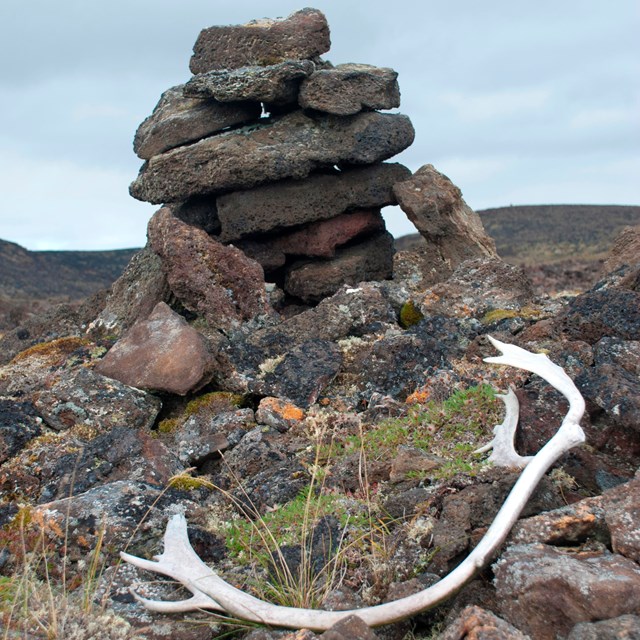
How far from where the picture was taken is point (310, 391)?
9492 millimetres

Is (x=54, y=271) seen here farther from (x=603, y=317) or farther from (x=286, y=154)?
(x=603, y=317)

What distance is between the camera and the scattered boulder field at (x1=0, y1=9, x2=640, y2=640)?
4.86m

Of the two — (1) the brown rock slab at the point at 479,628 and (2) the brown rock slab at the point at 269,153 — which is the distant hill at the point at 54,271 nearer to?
(2) the brown rock slab at the point at 269,153

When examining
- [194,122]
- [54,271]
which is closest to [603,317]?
[194,122]

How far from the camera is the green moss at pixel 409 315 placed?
1229 cm

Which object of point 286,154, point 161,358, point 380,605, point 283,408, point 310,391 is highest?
point 286,154

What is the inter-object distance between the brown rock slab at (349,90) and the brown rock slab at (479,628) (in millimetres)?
10824

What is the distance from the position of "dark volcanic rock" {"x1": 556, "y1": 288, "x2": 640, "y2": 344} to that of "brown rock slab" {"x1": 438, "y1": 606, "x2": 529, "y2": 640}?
17.7ft

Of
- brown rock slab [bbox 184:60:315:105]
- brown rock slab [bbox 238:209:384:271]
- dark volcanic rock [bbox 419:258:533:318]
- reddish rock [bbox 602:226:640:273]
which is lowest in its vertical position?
dark volcanic rock [bbox 419:258:533:318]

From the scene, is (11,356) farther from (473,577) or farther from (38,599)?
(473,577)

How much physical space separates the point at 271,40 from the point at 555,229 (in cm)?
6097

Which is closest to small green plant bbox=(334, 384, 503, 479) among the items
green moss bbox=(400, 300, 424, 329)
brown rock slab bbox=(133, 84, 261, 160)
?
green moss bbox=(400, 300, 424, 329)

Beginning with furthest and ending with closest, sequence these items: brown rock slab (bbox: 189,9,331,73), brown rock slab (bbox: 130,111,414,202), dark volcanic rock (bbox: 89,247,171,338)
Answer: brown rock slab (bbox: 189,9,331,73)
dark volcanic rock (bbox: 89,247,171,338)
brown rock slab (bbox: 130,111,414,202)

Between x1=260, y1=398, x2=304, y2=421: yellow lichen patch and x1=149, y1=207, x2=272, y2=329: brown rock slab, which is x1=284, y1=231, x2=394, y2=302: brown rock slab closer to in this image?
x1=149, y1=207, x2=272, y2=329: brown rock slab
